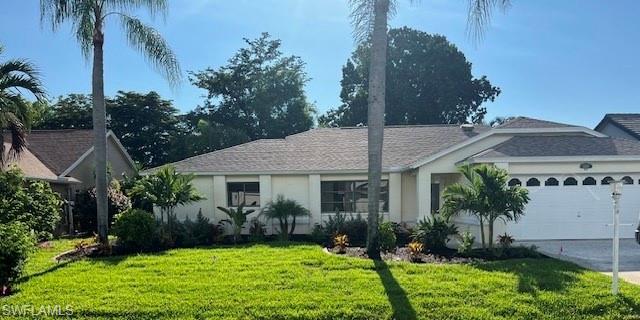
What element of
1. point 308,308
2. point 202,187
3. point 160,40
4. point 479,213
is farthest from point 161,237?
point 479,213

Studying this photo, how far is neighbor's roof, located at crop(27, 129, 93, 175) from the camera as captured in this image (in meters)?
21.9

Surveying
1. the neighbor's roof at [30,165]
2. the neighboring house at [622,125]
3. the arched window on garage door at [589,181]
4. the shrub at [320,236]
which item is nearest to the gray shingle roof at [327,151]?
the shrub at [320,236]

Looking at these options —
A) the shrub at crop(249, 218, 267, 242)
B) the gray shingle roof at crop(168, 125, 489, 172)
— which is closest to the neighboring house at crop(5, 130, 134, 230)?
the gray shingle roof at crop(168, 125, 489, 172)

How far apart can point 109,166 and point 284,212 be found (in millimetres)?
11315

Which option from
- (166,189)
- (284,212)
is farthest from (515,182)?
(166,189)

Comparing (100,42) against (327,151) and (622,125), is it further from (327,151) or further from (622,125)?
(622,125)

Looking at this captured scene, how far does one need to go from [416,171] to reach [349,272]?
838 centimetres

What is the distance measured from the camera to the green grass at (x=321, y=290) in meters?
7.81

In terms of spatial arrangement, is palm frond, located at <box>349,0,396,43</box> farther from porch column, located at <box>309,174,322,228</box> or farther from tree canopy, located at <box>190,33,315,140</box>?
tree canopy, located at <box>190,33,315,140</box>

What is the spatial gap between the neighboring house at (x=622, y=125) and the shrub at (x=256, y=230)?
1775 cm

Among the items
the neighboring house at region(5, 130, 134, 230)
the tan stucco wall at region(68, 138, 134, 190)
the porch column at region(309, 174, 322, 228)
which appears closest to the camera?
the porch column at region(309, 174, 322, 228)

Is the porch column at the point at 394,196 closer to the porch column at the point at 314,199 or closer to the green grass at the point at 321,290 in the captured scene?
the porch column at the point at 314,199

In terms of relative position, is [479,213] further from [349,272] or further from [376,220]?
[349,272]

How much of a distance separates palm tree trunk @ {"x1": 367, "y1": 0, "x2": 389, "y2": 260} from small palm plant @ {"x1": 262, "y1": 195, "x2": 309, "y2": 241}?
526 cm
